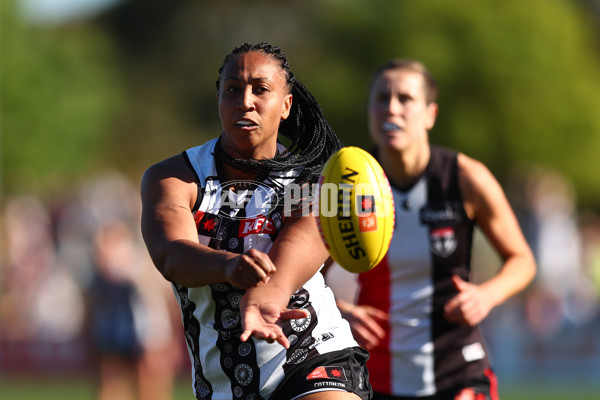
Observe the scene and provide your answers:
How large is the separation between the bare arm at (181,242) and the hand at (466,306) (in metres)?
1.86

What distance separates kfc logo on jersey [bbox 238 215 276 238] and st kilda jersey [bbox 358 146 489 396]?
5.91 feet

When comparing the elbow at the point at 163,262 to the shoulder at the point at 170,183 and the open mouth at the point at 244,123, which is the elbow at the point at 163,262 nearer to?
the shoulder at the point at 170,183

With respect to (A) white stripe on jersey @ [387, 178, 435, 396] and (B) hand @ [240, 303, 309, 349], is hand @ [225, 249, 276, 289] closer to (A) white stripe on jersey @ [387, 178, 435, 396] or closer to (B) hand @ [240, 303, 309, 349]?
(B) hand @ [240, 303, 309, 349]

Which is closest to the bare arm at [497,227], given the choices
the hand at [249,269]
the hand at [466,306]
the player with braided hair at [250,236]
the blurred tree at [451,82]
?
the hand at [466,306]

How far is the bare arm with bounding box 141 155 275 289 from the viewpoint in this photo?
145 inches

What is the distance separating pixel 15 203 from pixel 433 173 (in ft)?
75.6

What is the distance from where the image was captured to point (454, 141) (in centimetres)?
2928

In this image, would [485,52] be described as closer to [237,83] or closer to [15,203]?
[15,203]

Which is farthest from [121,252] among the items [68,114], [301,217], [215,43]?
[215,43]

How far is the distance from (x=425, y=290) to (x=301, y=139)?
1.70 m

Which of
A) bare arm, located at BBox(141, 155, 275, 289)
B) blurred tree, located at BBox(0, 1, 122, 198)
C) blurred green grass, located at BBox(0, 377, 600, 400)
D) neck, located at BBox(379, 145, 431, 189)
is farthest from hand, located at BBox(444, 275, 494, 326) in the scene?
blurred tree, located at BBox(0, 1, 122, 198)

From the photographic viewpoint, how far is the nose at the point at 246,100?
419 centimetres

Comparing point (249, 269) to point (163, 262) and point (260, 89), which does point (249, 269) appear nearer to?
point (163, 262)

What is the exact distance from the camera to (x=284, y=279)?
158 inches
